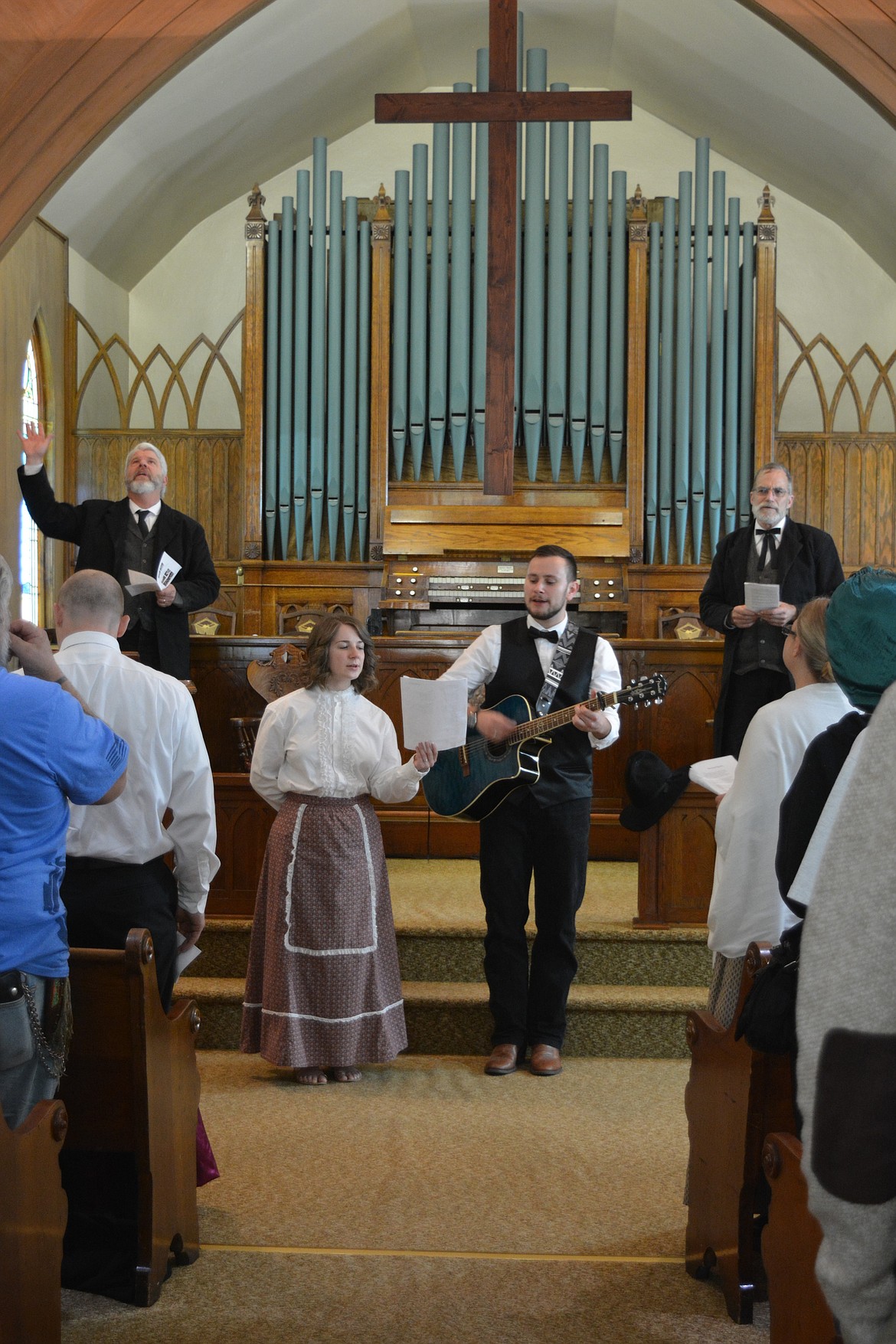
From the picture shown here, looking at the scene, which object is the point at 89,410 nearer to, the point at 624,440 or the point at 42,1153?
the point at 624,440

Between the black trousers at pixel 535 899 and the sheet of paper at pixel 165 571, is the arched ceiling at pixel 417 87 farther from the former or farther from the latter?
the black trousers at pixel 535 899

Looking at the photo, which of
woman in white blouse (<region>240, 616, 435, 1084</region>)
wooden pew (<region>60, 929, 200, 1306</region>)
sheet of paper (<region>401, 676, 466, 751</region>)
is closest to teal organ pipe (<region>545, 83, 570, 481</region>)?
woman in white blouse (<region>240, 616, 435, 1084</region>)

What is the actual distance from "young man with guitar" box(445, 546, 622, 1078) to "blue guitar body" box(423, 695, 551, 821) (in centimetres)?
2

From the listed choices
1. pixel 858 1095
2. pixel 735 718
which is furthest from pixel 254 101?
pixel 858 1095

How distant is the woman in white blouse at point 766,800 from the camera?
108 inches

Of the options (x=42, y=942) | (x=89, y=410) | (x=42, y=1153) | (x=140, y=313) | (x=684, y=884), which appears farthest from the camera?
(x=140, y=313)

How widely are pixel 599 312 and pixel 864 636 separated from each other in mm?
7263

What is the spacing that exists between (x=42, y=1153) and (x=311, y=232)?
25.0 feet

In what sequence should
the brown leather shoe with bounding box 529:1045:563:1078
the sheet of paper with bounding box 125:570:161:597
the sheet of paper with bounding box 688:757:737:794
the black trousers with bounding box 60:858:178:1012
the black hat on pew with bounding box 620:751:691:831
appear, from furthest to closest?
the black hat on pew with bounding box 620:751:691:831 < the sheet of paper with bounding box 125:570:161:597 < the brown leather shoe with bounding box 529:1045:563:1078 < the sheet of paper with bounding box 688:757:737:794 < the black trousers with bounding box 60:858:178:1012

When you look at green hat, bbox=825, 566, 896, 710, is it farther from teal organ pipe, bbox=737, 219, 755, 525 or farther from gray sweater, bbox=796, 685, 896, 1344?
teal organ pipe, bbox=737, 219, 755, 525

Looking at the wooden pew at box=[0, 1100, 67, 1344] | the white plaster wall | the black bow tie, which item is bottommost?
the wooden pew at box=[0, 1100, 67, 1344]

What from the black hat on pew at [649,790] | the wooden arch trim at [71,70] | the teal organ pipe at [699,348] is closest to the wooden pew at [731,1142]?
the black hat on pew at [649,790]

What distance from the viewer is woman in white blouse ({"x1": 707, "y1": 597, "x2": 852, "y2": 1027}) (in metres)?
2.74

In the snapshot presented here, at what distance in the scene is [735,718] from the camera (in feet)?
15.9
